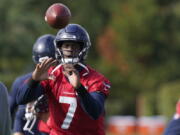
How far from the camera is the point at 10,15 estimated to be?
34844 mm

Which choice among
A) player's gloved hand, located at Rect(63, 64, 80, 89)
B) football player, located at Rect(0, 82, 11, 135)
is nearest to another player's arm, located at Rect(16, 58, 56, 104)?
player's gloved hand, located at Rect(63, 64, 80, 89)

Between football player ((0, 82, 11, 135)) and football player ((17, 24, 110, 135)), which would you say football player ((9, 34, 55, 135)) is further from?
football player ((0, 82, 11, 135))

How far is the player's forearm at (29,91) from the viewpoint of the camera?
698 centimetres

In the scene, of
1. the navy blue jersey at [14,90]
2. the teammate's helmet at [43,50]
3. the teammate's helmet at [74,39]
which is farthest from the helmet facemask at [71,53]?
the teammate's helmet at [43,50]

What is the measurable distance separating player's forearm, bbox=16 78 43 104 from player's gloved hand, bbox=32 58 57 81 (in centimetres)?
12

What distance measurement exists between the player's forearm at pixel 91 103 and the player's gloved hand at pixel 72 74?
0.07 m

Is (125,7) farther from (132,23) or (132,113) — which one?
(132,113)

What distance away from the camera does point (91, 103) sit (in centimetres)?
683

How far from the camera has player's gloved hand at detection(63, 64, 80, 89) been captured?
6770 millimetres

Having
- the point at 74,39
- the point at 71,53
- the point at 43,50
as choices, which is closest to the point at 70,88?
the point at 71,53

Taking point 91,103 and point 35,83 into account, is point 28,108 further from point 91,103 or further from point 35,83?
point 91,103

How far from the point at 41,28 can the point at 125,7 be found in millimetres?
7088

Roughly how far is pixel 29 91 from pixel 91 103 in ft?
2.08

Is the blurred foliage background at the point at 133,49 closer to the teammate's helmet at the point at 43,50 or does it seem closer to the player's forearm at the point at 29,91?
the teammate's helmet at the point at 43,50
